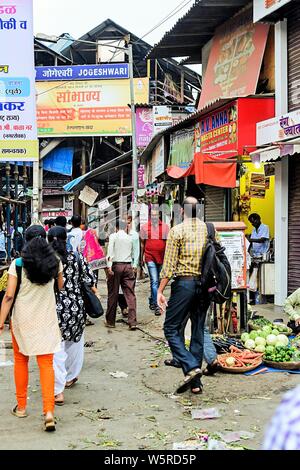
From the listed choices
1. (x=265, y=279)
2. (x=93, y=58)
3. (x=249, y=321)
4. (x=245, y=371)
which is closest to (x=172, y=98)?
(x=93, y=58)

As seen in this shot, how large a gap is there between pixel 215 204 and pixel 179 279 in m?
8.69

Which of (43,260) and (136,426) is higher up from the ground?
(43,260)

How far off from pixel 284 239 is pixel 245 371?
441cm

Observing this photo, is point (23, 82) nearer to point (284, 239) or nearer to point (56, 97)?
point (284, 239)

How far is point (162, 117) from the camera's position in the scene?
1778 centimetres

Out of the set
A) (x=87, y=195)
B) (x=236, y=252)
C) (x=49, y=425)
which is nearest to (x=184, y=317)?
(x=49, y=425)

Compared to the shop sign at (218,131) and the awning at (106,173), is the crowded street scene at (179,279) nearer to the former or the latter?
the shop sign at (218,131)

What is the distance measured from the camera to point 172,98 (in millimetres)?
26766

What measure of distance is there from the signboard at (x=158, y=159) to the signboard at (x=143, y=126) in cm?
170

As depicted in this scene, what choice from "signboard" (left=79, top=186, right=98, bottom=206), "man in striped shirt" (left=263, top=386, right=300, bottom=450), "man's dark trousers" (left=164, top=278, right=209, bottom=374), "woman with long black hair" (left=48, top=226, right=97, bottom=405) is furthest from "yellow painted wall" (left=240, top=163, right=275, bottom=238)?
"man in striped shirt" (left=263, top=386, right=300, bottom=450)

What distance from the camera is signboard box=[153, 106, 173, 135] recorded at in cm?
1762

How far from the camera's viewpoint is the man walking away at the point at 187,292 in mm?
5680

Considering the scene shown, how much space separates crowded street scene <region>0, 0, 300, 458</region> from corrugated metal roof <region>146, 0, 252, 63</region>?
6 cm

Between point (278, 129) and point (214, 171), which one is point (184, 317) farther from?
point (214, 171)
